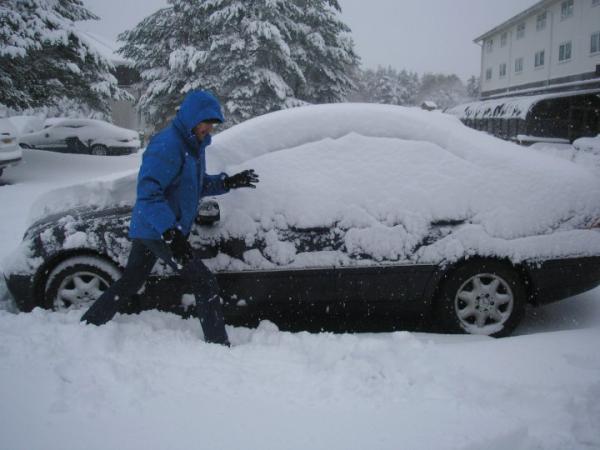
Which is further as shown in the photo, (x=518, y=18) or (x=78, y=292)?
(x=518, y=18)

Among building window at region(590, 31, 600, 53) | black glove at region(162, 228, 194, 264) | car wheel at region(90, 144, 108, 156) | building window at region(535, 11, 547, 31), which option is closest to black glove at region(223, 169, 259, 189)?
black glove at region(162, 228, 194, 264)

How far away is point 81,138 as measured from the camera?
63.9 ft

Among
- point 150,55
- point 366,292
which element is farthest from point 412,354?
point 150,55

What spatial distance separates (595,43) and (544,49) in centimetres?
570

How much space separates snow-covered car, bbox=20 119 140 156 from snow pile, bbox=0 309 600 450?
17.9 meters

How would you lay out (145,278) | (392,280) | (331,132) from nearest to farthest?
1. (145,278)
2. (392,280)
3. (331,132)

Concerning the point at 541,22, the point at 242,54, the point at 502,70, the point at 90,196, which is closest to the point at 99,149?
the point at 242,54

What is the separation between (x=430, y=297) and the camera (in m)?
A: 3.34

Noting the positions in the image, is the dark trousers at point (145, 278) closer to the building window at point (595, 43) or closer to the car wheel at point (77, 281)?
the car wheel at point (77, 281)

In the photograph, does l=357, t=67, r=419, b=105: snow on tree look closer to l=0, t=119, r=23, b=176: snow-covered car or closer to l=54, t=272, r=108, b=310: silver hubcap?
l=0, t=119, r=23, b=176: snow-covered car

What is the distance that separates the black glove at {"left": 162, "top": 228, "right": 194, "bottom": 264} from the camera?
2645 mm

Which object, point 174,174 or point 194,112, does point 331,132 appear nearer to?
point 194,112

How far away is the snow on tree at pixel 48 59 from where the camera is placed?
1077 cm

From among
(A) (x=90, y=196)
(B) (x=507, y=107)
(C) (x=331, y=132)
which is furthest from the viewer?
(B) (x=507, y=107)
